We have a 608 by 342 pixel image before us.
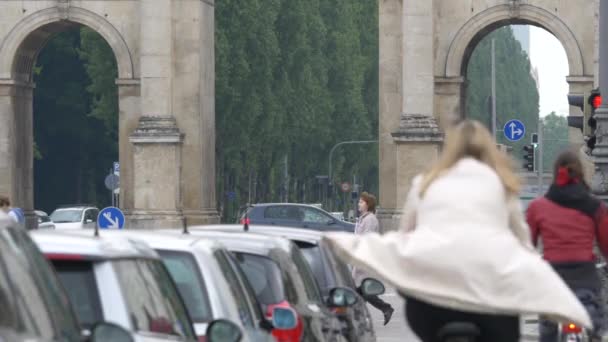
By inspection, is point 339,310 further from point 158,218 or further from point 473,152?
point 158,218

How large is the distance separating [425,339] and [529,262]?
22.0 inches

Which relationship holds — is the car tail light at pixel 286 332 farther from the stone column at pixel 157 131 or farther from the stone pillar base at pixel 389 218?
the stone column at pixel 157 131

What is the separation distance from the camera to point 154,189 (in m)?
42.5

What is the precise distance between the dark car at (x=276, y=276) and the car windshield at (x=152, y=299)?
93.9 inches

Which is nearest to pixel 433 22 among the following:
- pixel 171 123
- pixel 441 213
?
pixel 171 123

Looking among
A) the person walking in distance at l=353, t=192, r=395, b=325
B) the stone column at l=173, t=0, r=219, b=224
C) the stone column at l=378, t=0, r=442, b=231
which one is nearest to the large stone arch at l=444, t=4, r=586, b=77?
the stone column at l=378, t=0, r=442, b=231

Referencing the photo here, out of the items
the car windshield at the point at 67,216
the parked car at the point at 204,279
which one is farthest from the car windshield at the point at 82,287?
the car windshield at the point at 67,216

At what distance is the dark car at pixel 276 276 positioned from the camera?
1140 centimetres

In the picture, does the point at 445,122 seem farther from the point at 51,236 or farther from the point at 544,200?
the point at 51,236

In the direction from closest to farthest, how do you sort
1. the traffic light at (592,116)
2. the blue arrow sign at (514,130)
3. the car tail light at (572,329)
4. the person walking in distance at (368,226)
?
the car tail light at (572,329)
the traffic light at (592,116)
the person walking in distance at (368,226)
the blue arrow sign at (514,130)

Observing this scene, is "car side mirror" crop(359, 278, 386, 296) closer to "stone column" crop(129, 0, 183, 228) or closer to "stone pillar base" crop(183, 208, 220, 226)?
"stone column" crop(129, 0, 183, 228)

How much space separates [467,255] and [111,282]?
1.58 metres

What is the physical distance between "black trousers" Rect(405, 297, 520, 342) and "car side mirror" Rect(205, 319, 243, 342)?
2.55ft

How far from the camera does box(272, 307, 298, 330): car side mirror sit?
10.9 metres
